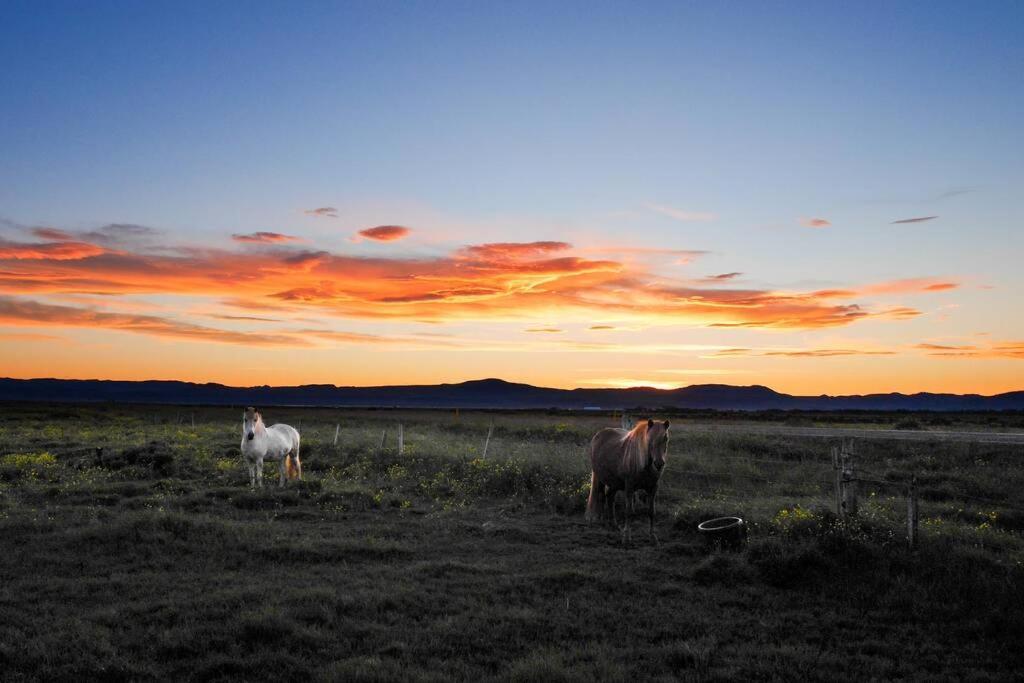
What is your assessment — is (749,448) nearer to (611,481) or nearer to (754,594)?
(611,481)

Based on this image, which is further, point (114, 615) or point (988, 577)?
point (988, 577)

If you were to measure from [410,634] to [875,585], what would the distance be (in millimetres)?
6501

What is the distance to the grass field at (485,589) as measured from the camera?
23.3 feet

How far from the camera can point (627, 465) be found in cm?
1405

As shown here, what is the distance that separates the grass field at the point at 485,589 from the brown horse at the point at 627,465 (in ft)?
2.18

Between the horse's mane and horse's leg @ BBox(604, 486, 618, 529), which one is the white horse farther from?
the horse's mane

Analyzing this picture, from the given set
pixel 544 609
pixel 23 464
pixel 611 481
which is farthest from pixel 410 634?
pixel 23 464

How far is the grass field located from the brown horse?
2.18 feet

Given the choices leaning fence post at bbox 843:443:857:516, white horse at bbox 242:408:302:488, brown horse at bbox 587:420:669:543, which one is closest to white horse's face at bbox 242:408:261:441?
white horse at bbox 242:408:302:488

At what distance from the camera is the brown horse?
44.1ft

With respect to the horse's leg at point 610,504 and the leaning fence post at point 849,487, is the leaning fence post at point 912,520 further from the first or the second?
the horse's leg at point 610,504

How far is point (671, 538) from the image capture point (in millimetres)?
13164

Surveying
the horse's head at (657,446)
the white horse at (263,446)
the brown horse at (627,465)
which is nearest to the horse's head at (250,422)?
the white horse at (263,446)

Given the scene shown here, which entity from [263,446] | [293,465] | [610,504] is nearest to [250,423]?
[263,446]
